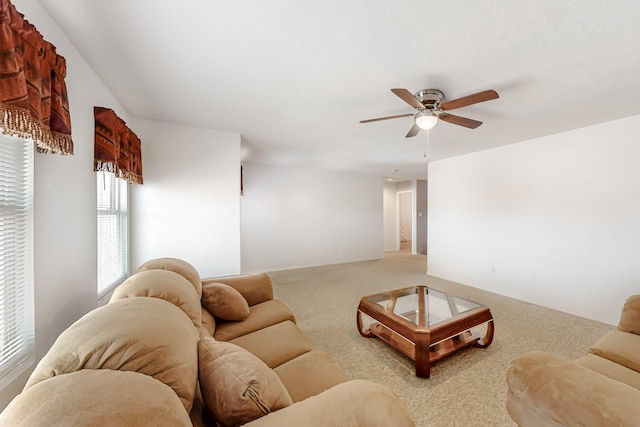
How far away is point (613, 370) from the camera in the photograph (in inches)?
51.4

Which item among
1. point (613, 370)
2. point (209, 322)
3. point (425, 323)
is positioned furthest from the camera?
point (425, 323)

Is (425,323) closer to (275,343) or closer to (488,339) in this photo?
(488,339)

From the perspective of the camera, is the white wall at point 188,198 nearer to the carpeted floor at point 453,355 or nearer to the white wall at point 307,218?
the carpeted floor at point 453,355

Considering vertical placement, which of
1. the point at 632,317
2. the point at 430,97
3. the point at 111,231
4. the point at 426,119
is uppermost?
the point at 430,97

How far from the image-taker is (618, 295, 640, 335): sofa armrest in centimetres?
162

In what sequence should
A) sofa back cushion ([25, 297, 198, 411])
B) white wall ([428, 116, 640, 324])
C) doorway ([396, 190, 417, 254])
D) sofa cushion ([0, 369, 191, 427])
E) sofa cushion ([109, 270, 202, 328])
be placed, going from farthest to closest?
doorway ([396, 190, 417, 254]), white wall ([428, 116, 640, 324]), sofa cushion ([109, 270, 202, 328]), sofa back cushion ([25, 297, 198, 411]), sofa cushion ([0, 369, 191, 427])

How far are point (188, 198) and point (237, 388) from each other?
274 cm

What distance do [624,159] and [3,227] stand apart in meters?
5.23

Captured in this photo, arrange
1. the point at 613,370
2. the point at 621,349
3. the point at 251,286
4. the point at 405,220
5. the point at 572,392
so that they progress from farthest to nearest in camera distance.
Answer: the point at 405,220 < the point at 251,286 < the point at 621,349 < the point at 613,370 < the point at 572,392

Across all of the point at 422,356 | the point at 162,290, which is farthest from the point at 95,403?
the point at 422,356

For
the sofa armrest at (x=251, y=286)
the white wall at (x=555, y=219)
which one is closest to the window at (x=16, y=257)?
the sofa armrest at (x=251, y=286)

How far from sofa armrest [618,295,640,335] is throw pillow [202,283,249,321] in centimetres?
276

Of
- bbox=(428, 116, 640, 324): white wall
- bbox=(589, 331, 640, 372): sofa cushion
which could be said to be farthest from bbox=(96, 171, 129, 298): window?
bbox=(428, 116, 640, 324): white wall

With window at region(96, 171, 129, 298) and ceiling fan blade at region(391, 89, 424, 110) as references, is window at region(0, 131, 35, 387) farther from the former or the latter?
ceiling fan blade at region(391, 89, 424, 110)
